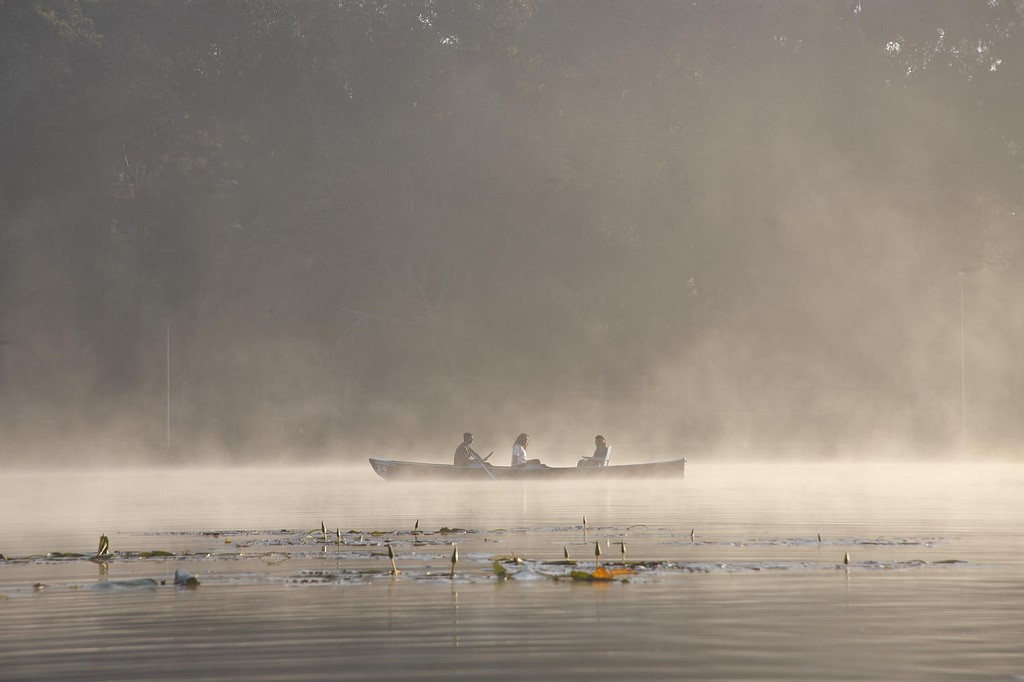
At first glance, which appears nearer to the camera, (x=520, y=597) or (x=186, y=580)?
(x=520, y=597)

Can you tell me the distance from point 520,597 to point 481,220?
4966 centimetres

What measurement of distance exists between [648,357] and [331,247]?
12675mm

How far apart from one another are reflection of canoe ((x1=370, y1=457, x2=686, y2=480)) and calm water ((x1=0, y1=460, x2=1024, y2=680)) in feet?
47.6

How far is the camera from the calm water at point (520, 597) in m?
7.26

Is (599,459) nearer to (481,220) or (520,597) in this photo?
(481,220)

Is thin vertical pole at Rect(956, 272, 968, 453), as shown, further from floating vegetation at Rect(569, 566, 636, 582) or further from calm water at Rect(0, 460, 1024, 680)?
floating vegetation at Rect(569, 566, 636, 582)

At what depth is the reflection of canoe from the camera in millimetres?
36500

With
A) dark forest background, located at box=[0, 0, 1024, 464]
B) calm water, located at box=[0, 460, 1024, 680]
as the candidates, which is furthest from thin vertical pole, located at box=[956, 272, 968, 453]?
calm water, located at box=[0, 460, 1024, 680]

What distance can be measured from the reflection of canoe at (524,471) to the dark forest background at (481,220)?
68.8 ft

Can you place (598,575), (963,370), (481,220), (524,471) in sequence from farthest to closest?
1. (963,370)
2. (481,220)
3. (524,471)
4. (598,575)

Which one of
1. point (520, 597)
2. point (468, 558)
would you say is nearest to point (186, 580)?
point (520, 597)

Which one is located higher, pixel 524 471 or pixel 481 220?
pixel 481 220

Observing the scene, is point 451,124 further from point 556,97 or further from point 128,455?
point 128,455

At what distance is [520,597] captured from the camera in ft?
32.9
